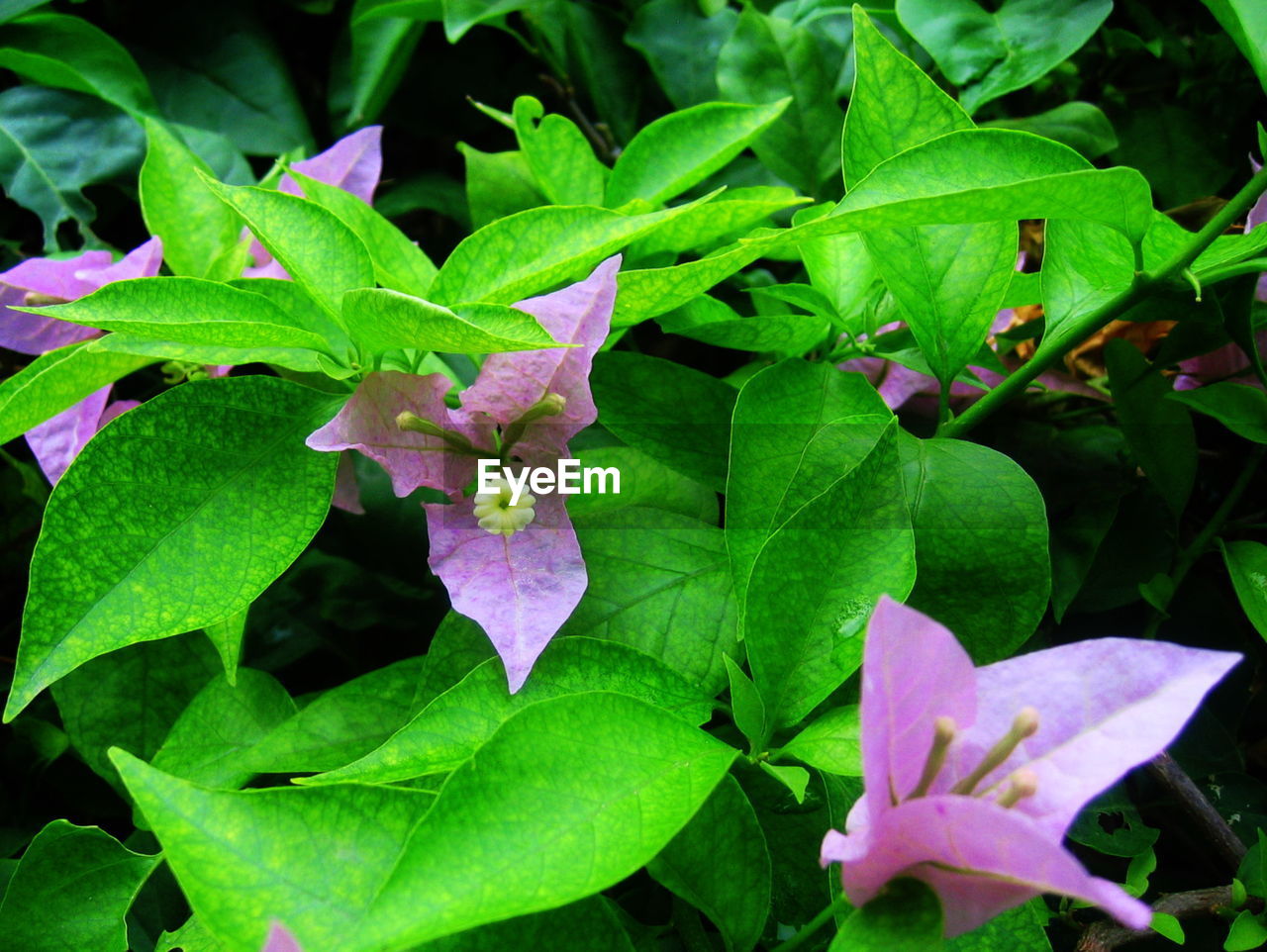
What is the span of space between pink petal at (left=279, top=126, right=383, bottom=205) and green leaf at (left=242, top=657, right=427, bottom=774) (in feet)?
0.94

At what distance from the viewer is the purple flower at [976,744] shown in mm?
258

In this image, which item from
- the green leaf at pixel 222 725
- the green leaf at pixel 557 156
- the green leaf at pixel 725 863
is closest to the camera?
the green leaf at pixel 725 863

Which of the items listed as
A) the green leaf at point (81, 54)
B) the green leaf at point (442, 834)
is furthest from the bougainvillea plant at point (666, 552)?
the green leaf at point (81, 54)

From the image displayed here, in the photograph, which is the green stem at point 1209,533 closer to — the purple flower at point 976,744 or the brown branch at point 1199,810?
the brown branch at point 1199,810

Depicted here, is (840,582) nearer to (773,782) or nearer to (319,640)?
(773,782)

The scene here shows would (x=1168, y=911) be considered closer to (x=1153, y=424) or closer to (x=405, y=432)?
(x=1153, y=424)

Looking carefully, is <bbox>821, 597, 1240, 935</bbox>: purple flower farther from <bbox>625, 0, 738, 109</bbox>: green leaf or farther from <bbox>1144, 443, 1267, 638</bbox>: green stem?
<bbox>625, 0, 738, 109</bbox>: green leaf

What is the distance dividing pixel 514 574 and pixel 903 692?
16 cm

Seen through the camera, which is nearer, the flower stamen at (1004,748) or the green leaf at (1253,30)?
the flower stamen at (1004,748)

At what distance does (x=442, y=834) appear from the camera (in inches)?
10.1

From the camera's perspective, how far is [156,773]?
10.6 inches

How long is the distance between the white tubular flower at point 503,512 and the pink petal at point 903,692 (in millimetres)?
175

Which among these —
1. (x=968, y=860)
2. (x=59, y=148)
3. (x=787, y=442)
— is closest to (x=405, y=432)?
(x=787, y=442)

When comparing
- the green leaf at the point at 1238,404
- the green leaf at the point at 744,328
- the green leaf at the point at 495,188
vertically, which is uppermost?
the green leaf at the point at 495,188
